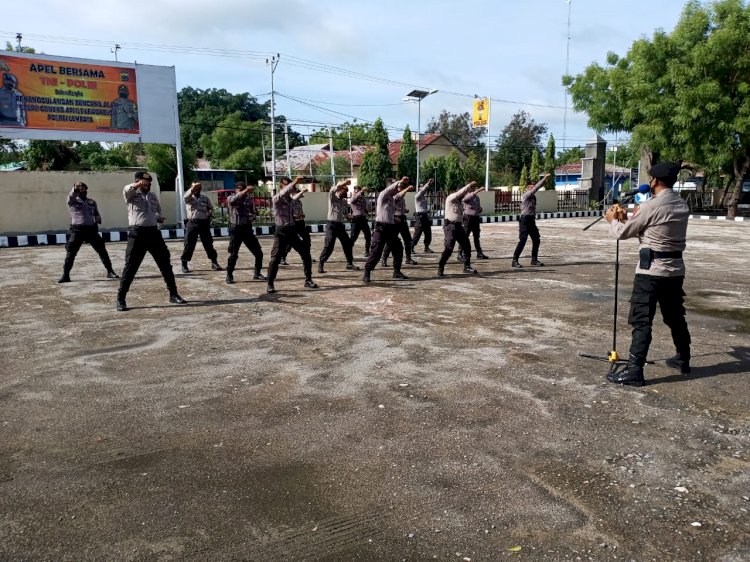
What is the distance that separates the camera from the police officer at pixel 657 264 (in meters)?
4.96

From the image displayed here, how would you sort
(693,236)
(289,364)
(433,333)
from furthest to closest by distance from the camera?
(693,236), (433,333), (289,364)

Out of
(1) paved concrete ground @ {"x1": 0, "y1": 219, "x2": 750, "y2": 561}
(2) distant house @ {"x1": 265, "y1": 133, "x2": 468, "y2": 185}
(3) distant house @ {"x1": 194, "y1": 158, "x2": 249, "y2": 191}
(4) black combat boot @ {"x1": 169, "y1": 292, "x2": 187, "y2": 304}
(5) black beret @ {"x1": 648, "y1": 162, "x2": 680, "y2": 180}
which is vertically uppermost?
(2) distant house @ {"x1": 265, "y1": 133, "x2": 468, "y2": 185}

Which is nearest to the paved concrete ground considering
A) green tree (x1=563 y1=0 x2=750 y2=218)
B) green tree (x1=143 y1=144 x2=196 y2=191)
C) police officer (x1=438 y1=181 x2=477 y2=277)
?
police officer (x1=438 y1=181 x2=477 y2=277)

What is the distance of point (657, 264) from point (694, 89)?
24120 millimetres

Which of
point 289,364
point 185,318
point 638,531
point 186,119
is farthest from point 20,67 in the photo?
point 186,119

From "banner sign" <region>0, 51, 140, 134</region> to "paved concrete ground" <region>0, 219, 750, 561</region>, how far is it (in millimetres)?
13179

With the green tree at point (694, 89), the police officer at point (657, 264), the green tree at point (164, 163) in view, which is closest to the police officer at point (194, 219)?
the police officer at point (657, 264)

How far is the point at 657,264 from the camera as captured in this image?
5.02m

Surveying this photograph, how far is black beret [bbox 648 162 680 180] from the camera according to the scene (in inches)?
199

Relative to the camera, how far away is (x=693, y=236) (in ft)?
62.9

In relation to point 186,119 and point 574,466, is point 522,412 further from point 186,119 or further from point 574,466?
point 186,119

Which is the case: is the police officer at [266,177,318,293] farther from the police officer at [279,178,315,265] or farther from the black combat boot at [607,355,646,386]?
the black combat boot at [607,355,646,386]

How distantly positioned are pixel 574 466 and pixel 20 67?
20122 mm

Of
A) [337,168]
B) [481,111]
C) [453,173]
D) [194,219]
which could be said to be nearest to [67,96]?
[194,219]
